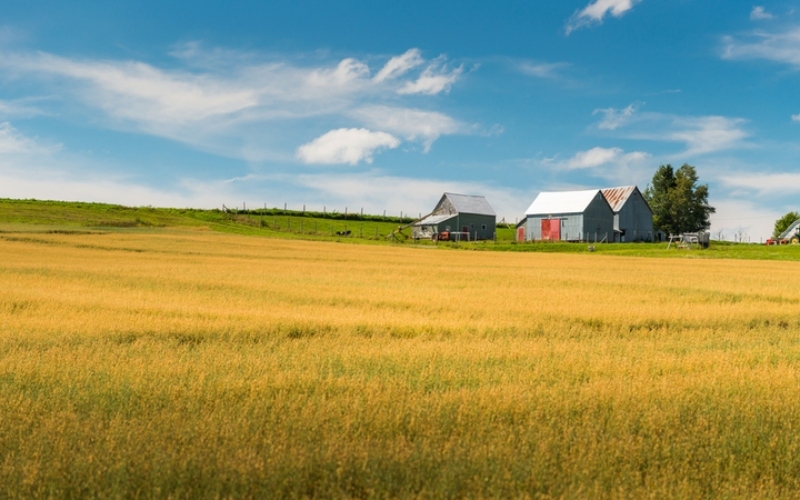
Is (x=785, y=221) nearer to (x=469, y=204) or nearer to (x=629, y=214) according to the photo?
(x=629, y=214)

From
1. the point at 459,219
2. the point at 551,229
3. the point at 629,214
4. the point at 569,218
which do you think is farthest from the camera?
the point at 459,219

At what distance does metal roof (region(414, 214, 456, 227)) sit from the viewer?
96.2m

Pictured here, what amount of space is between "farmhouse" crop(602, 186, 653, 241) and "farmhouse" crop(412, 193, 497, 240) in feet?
59.8

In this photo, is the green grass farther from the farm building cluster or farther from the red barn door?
the red barn door

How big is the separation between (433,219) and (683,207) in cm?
4182

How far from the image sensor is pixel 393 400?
28.2ft

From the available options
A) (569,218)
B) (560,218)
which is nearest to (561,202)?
(560,218)

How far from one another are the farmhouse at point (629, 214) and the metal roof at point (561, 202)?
6589 mm

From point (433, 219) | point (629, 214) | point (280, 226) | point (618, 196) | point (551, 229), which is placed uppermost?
point (618, 196)

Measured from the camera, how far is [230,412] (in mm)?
8195

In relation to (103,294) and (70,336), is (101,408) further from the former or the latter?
(103,294)

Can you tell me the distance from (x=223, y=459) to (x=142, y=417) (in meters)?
2.03

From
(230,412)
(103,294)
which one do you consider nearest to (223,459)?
(230,412)

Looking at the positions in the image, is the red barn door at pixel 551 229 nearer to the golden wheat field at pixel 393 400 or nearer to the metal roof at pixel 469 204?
the metal roof at pixel 469 204
